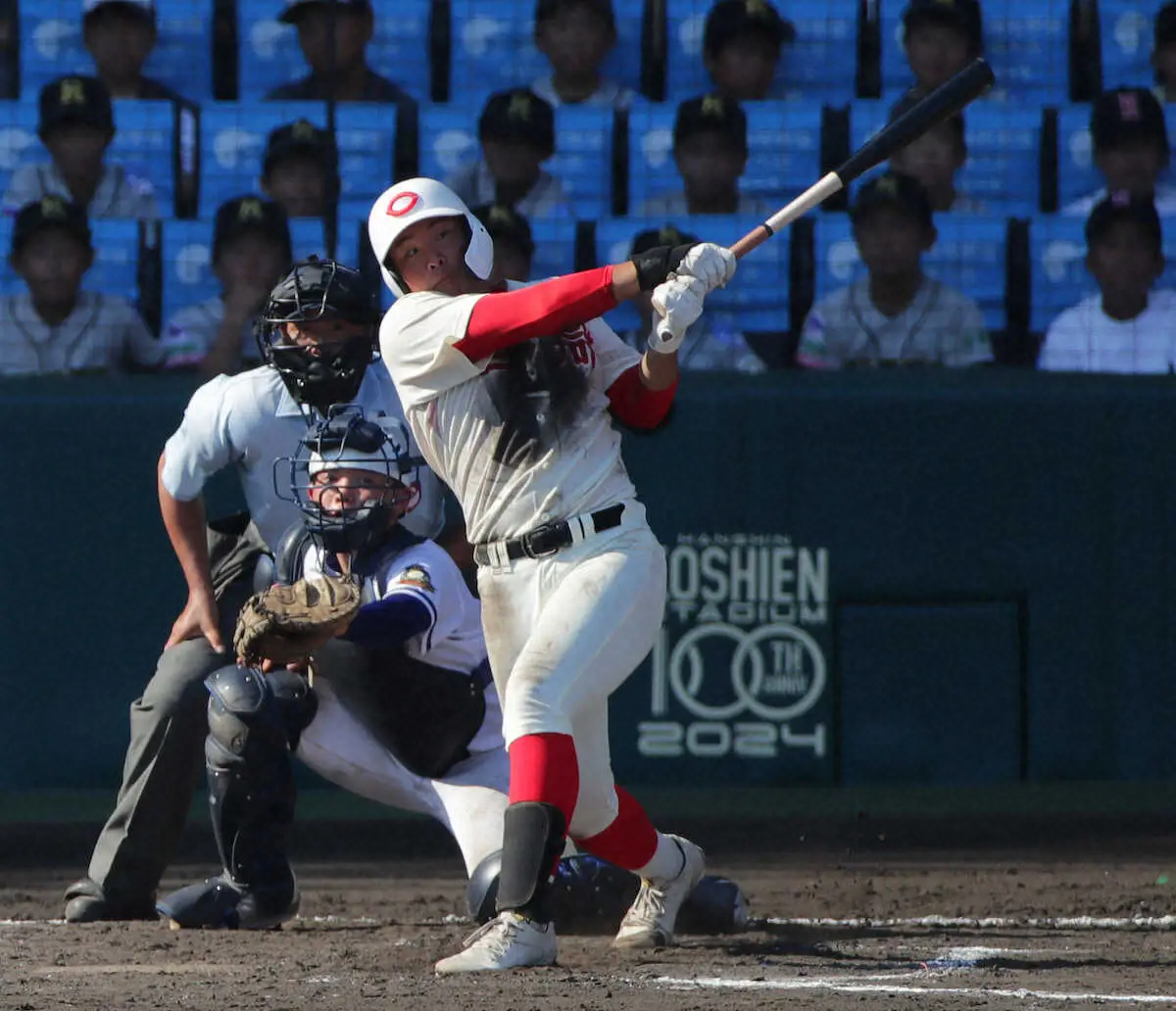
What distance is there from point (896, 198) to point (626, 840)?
3895 mm

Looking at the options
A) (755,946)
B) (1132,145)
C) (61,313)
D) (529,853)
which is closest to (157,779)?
(529,853)

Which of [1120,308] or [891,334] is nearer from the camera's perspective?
[891,334]

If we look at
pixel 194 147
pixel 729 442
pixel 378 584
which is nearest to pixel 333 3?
pixel 194 147

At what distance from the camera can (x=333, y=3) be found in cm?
834

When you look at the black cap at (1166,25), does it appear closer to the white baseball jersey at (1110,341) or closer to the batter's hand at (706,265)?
the white baseball jersey at (1110,341)

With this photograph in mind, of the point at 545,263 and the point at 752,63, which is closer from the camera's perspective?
the point at 545,263

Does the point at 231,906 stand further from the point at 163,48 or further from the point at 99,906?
the point at 163,48

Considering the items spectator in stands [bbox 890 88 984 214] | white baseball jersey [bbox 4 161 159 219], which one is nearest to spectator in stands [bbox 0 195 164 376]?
white baseball jersey [bbox 4 161 159 219]

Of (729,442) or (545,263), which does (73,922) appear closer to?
(729,442)

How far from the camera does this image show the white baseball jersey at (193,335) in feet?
25.0

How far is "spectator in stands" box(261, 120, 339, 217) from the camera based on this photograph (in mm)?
8172

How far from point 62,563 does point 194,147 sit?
7.19 ft

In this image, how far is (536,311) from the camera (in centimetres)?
413

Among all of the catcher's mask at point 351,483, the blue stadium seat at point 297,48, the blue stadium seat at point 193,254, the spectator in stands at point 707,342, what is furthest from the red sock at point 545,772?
the blue stadium seat at point 297,48
